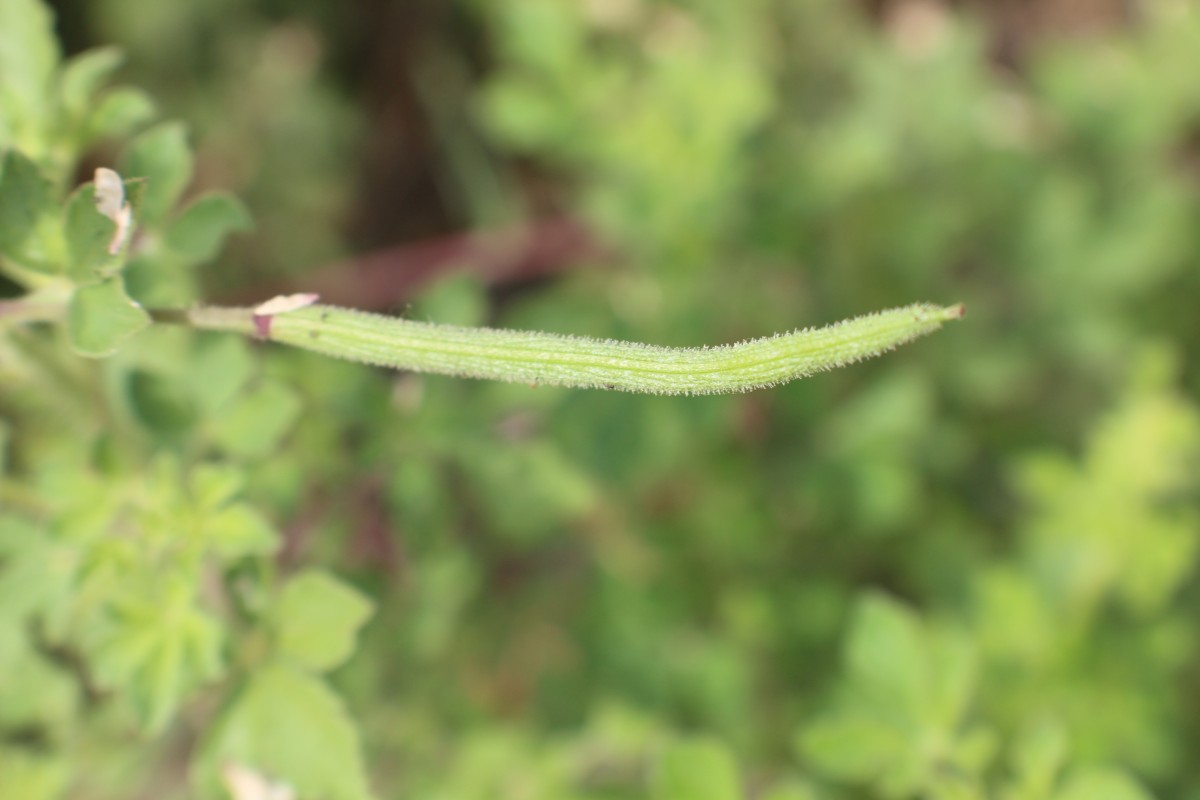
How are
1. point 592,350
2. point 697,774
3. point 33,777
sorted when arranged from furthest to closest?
point 33,777 → point 697,774 → point 592,350

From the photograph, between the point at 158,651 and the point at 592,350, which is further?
the point at 158,651

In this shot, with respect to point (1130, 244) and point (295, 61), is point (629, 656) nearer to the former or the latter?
point (1130, 244)

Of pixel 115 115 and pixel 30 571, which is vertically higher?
pixel 115 115

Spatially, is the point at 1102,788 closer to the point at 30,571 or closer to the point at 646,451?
the point at 646,451

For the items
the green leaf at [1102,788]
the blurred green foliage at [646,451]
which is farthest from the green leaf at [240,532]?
the green leaf at [1102,788]

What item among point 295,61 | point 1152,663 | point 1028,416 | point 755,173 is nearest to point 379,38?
point 295,61

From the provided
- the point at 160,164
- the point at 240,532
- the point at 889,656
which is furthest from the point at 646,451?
the point at 160,164

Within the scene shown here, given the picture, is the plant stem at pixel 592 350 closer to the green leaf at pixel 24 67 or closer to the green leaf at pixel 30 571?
the green leaf at pixel 24 67

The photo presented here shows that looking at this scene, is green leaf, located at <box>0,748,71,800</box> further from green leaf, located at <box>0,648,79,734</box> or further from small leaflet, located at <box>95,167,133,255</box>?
small leaflet, located at <box>95,167,133,255</box>
